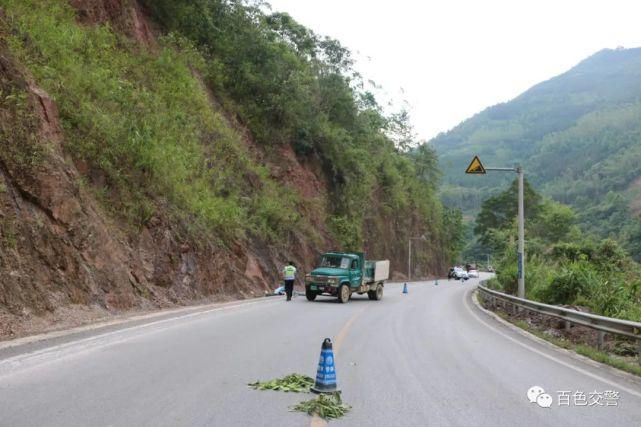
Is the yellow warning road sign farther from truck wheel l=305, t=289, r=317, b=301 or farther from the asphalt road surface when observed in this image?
truck wheel l=305, t=289, r=317, b=301

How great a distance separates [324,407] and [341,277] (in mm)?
18871

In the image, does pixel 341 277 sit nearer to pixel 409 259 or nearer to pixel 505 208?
pixel 409 259

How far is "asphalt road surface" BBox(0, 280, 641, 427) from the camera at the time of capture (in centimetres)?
644

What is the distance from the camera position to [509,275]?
3025 centimetres

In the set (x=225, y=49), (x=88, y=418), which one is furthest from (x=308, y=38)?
(x=88, y=418)

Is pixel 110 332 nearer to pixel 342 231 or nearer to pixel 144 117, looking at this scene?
pixel 144 117

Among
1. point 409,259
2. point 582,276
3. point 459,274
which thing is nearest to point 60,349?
point 582,276

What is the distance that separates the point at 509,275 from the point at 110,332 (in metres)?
22.2

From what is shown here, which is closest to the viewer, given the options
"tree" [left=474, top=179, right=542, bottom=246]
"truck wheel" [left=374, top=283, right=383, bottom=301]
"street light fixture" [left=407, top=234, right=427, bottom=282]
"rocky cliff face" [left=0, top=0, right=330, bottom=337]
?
"rocky cliff face" [left=0, top=0, right=330, bottom=337]

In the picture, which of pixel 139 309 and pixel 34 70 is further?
pixel 34 70

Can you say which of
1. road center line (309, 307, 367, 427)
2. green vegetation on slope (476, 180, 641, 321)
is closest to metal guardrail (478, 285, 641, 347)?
green vegetation on slope (476, 180, 641, 321)

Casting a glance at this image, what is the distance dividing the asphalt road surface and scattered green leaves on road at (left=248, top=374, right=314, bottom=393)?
8.6 inches

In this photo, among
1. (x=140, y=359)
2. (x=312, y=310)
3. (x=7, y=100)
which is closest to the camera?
(x=140, y=359)

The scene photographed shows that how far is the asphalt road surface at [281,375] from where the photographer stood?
6438mm
